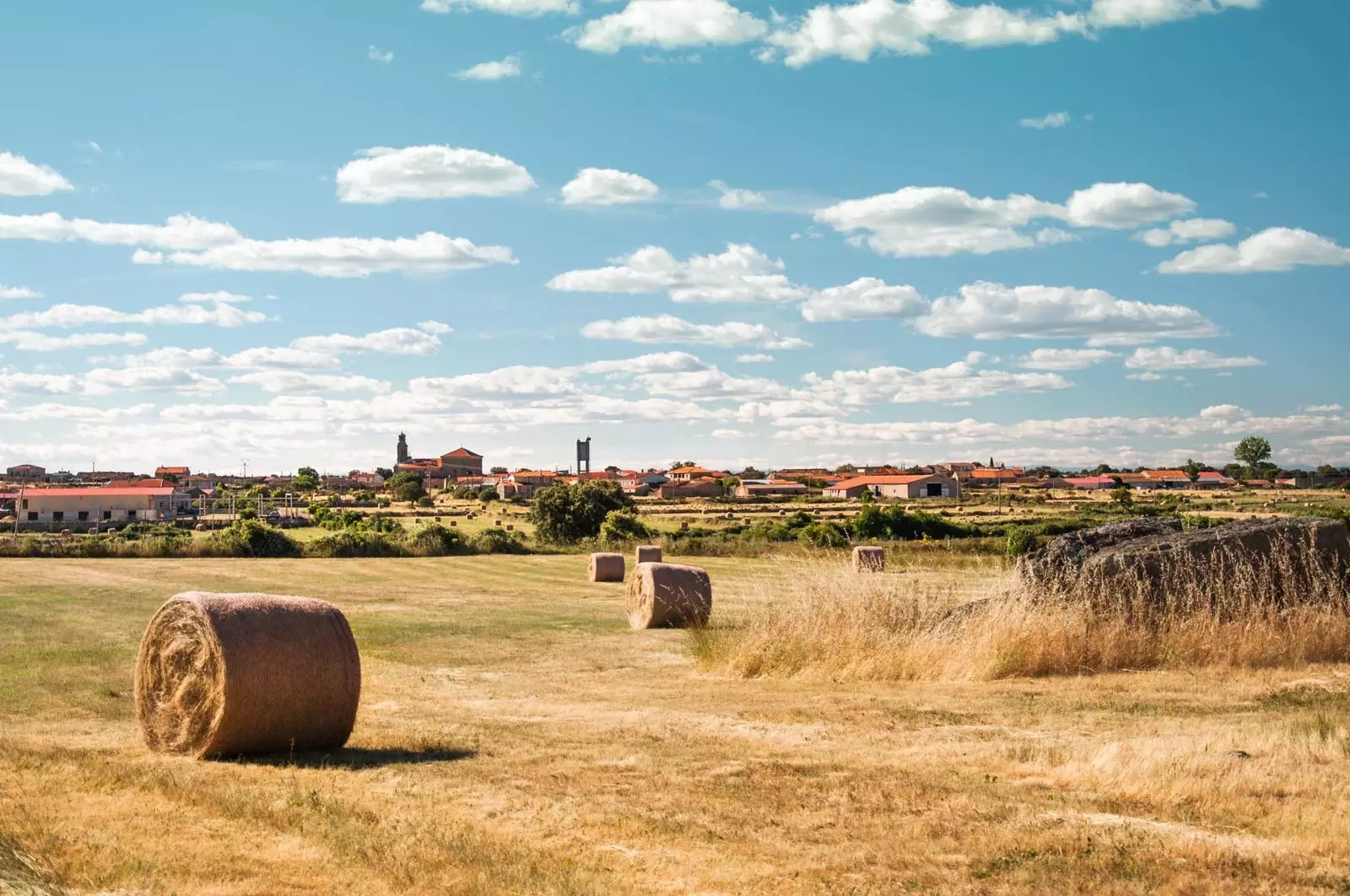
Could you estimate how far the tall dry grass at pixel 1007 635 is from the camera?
16.5 metres

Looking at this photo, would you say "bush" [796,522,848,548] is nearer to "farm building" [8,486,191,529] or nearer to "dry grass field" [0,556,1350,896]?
"dry grass field" [0,556,1350,896]

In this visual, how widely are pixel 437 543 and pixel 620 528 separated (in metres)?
16.0

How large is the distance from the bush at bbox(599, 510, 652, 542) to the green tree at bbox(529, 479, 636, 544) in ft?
3.06

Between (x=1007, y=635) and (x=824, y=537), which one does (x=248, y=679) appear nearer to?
(x=1007, y=635)

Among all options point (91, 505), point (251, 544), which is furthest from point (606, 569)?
point (91, 505)

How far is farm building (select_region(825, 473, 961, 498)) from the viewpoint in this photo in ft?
436

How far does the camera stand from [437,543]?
55.7 meters

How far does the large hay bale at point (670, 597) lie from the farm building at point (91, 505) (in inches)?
3501

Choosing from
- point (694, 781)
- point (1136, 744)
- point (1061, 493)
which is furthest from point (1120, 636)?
point (1061, 493)

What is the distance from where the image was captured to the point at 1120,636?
16.8 m

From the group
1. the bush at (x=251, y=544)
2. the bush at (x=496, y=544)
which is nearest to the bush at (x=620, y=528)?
the bush at (x=496, y=544)

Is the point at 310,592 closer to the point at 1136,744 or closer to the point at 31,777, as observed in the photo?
the point at 31,777

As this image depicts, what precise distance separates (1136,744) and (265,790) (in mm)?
7037

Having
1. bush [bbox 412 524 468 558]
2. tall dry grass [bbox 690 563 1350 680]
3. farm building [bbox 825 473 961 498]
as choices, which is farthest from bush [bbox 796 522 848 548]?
farm building [bbox 825 473 961 498]
